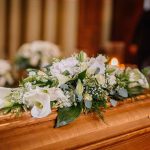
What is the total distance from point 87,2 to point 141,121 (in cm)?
453

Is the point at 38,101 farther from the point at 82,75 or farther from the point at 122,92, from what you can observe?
the point at 122,92

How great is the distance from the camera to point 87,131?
51.7 inches

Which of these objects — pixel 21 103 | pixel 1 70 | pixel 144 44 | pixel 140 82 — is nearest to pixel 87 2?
pixel 144 44

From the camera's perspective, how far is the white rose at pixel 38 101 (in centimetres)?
127

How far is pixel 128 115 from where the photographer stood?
1466 mm

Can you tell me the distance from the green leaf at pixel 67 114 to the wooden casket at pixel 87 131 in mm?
18

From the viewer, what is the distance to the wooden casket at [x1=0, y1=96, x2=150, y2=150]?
118 centimetres

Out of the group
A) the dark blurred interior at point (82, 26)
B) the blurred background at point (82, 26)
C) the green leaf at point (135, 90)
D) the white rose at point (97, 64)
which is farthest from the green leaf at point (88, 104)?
the dark blurred interior at point (82, 26)

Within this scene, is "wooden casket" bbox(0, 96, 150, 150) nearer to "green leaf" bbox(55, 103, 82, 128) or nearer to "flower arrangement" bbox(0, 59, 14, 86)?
"green leaf" bbox(55, 103, 82, 128)

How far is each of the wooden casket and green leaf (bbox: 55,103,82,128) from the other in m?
0.02

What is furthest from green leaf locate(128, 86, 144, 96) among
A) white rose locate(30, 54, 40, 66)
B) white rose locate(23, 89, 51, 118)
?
white rose locate(30, 54, 40, 66)

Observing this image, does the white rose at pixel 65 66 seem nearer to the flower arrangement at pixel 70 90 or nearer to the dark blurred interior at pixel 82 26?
the flower arrangement at pixel 70 90

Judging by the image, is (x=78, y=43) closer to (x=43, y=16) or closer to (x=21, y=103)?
(x=43, y=16)

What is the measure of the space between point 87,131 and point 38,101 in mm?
206
